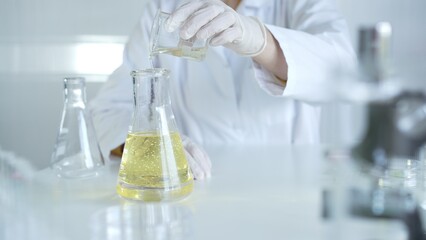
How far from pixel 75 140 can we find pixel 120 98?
387 mm

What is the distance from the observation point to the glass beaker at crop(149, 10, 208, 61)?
0.76 m

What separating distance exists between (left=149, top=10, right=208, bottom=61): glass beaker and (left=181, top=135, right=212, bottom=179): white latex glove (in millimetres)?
155

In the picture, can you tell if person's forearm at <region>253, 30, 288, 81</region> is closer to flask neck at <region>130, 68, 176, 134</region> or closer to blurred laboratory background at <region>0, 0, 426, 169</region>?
flask neck at <region>130, 68, 176, 134</region>

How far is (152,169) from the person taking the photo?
2.02ft

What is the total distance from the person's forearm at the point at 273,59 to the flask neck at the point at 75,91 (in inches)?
14.6

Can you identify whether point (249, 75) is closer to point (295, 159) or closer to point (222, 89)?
point (222, 89)

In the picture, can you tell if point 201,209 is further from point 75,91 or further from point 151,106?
point 75,91

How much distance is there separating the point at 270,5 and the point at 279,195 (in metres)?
0.75

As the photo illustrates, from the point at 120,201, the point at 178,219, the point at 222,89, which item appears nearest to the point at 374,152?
the point at 178,219

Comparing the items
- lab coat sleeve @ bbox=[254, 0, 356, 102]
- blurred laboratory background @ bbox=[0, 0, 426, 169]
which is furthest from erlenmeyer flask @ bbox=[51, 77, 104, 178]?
blurred laboratory background @ bbox=[0, 0, 426, 169]

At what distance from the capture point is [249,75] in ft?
4.07

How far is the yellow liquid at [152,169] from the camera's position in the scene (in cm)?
61

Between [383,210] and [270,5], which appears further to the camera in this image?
[270,5]

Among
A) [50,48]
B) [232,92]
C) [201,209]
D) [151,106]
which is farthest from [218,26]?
[50,48]
